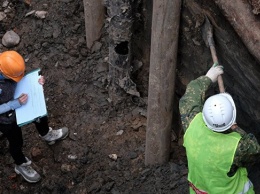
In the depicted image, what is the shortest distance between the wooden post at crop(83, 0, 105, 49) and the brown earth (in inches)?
4.2

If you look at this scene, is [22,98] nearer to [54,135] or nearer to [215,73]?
[54,135]

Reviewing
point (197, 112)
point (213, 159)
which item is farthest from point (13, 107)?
point (213, 159)

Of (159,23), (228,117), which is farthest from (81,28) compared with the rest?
Answer: (228,117)

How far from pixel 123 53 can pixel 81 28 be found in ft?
3.79

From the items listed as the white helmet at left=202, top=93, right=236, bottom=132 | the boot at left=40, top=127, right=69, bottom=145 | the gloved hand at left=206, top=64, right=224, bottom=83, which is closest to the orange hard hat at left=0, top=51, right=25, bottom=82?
the boot at left=40, top=127, right=69, bottom=145

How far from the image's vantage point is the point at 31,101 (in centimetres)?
478

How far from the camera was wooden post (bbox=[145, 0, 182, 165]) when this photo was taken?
414cm

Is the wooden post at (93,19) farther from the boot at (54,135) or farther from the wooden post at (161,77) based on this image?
the wooden post at (161,77)

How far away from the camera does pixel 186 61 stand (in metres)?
4.69

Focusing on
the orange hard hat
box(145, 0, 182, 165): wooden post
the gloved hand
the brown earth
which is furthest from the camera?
the brown earth

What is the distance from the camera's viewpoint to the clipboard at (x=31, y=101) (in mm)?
4672

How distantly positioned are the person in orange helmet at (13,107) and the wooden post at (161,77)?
1.17 meters

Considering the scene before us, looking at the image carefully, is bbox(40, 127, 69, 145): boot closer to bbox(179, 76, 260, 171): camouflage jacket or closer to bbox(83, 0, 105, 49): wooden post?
bbox(83, 0, 105, 49): wooden post

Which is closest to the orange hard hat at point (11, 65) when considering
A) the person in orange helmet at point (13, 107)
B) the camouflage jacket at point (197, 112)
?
the person in orange helmet at point (13, 107)
